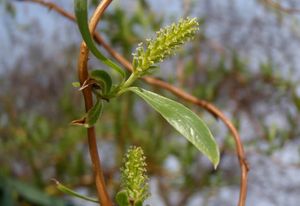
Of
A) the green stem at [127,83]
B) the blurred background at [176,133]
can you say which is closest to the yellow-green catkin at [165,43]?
the green stem at [127,83]

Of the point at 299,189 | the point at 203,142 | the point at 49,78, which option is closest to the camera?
the point at 203,142

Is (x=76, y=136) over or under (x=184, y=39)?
under

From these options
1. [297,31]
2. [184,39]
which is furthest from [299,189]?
[184,39]

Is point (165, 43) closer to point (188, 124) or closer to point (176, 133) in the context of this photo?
point (188, 124)

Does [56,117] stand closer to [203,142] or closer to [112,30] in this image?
[112,30]

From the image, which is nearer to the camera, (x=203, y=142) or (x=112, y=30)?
(x=203, y=142)

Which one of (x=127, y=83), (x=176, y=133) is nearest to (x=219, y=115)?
(x=127, y=83)
